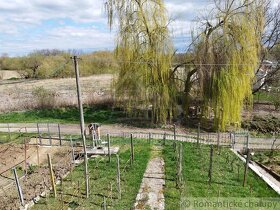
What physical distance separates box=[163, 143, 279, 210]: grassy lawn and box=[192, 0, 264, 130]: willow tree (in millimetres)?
4962

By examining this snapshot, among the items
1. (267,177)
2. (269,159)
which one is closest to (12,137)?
(267,177)

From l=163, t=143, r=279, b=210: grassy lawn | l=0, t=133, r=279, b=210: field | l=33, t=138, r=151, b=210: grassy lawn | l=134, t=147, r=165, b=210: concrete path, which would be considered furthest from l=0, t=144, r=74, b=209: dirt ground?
l=163, t=143, r=279, b=210: grassy lawn

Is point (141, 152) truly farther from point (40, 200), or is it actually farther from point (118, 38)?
point (118, 38)

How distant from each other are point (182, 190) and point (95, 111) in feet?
47.2

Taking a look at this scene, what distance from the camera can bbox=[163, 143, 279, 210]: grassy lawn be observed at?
349 inches

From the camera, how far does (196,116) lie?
19188mm

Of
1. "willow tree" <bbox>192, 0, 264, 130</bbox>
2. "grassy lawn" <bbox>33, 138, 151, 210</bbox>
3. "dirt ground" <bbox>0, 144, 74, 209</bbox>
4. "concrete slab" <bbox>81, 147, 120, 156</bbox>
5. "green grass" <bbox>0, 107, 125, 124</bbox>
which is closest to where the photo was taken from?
"grassy lawn" <bbox>33, 138, 151, 210</bbox>

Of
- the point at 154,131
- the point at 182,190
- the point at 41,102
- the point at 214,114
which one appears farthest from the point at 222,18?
the point at 41,102

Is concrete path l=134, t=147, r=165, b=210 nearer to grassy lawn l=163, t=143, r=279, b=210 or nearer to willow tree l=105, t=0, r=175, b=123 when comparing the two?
grassy lawn l=163, t=143, r=279, b=210

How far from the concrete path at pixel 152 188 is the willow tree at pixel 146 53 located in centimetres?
709

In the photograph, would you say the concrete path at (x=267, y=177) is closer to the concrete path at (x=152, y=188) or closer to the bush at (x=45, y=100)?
the concrete path at (x=152, y=188)

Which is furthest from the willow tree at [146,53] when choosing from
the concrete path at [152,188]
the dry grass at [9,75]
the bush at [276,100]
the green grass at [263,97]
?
the dry grass at [9,75]

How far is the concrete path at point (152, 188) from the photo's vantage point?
8297 millimetres

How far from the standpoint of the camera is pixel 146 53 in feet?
59.0
